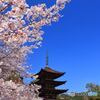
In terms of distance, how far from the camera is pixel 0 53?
11.3 meters

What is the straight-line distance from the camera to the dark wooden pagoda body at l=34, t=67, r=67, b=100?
7275 centimetres

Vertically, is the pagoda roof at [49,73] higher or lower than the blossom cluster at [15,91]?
higher

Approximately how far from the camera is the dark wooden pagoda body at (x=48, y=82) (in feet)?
239

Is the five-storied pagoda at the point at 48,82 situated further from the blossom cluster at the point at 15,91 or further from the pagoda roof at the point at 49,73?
the blossom cluster at the point at 15,91

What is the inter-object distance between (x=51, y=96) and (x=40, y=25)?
6414 centimetres

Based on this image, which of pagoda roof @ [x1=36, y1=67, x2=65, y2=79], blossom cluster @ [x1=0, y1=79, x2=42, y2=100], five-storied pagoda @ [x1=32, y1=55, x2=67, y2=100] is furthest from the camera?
five-storied pagoda @ [x1=32, y1=55, x2=67, y2=100]

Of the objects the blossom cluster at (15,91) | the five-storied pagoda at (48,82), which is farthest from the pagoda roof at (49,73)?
the blossom cluster at (15,91)

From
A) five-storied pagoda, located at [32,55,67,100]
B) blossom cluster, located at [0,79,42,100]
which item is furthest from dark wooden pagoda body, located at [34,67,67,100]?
blossom cluster, located at [0,79,42,100]

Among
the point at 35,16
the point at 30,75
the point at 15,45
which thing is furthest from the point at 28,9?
the point at 30,75

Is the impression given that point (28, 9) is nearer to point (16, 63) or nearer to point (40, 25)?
point (40, 25)

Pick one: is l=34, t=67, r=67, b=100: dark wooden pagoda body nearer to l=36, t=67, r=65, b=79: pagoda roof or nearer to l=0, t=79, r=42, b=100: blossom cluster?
l=36, t=67, r=65, b=79: pagoda roof

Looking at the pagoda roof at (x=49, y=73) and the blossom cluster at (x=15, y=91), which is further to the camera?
the pagoda roof at (x=49, y=73)

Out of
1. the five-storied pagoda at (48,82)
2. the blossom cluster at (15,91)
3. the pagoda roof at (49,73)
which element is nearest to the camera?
the blossom cluster at (15,91)

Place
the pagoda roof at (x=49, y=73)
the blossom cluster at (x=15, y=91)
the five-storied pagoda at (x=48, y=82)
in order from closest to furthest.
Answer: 1. the blossom cluster at (x=15, y=91)
2. the pagoda roof at (x=49, y=73)
3. the five-storied pagoda at (x=48, y=82)
